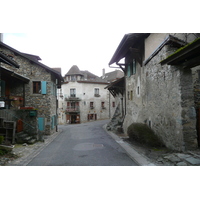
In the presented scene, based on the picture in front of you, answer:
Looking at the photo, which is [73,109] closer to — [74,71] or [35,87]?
[74,71]

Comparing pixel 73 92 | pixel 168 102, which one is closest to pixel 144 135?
pixel 168 102

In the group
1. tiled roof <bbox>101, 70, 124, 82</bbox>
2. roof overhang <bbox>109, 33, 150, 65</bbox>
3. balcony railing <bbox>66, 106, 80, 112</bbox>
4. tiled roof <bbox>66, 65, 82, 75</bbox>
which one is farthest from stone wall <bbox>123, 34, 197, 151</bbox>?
tiled roof <bbox>101, 70, 124, 82</bbox>

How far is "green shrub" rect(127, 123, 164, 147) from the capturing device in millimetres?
6657

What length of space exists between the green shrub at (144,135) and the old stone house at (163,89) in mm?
237

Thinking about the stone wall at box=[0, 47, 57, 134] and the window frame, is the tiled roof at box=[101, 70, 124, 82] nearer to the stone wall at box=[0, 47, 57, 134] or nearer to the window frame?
the stone wall at box=[0, 47, 57, 134]

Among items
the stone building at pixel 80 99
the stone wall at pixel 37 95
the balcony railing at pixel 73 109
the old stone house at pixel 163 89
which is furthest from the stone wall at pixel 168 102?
the balcony railing at pixel 73 109

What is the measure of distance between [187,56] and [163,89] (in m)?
1.99

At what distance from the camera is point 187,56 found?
14.6 feet

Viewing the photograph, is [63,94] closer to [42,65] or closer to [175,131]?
[42,65]

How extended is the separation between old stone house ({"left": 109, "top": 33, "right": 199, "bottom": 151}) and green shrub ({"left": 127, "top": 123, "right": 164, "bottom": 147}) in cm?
24

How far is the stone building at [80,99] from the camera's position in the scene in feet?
87.4

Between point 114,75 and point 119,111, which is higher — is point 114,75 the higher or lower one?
the higher one

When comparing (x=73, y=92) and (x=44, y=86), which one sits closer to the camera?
(x=44, y=86)

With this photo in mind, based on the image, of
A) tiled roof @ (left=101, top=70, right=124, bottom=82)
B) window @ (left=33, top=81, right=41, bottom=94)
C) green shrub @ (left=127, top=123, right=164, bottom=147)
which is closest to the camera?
green shrub @ (left=127, top=123, right=164, bottom=147)
